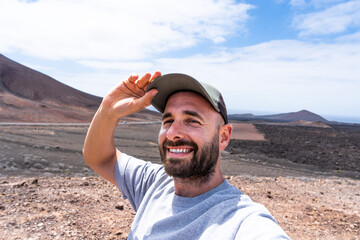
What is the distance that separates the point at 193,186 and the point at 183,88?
623 mm

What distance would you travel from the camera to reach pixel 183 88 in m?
1.90

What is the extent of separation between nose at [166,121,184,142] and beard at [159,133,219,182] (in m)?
0.03

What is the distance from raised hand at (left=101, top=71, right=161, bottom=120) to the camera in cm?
204

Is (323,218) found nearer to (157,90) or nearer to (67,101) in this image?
→ (157,90)

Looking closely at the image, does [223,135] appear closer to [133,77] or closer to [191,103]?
[191,103]

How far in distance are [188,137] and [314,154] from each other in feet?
77.1

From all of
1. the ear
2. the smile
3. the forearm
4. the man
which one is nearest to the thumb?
the man

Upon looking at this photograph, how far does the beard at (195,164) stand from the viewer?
1.74 meters

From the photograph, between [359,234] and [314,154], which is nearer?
[359,234]

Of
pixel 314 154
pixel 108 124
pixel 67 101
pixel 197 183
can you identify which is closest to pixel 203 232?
pixel 197 183

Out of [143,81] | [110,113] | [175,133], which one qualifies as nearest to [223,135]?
[175,133]

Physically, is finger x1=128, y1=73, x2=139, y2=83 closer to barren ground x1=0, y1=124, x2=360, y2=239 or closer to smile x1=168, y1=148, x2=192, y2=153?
smile x1=168, y1=148, x2=192, y2=153

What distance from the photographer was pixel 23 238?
359 cm

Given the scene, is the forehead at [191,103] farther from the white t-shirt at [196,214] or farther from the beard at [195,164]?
the white t-shirt at [196,214]
